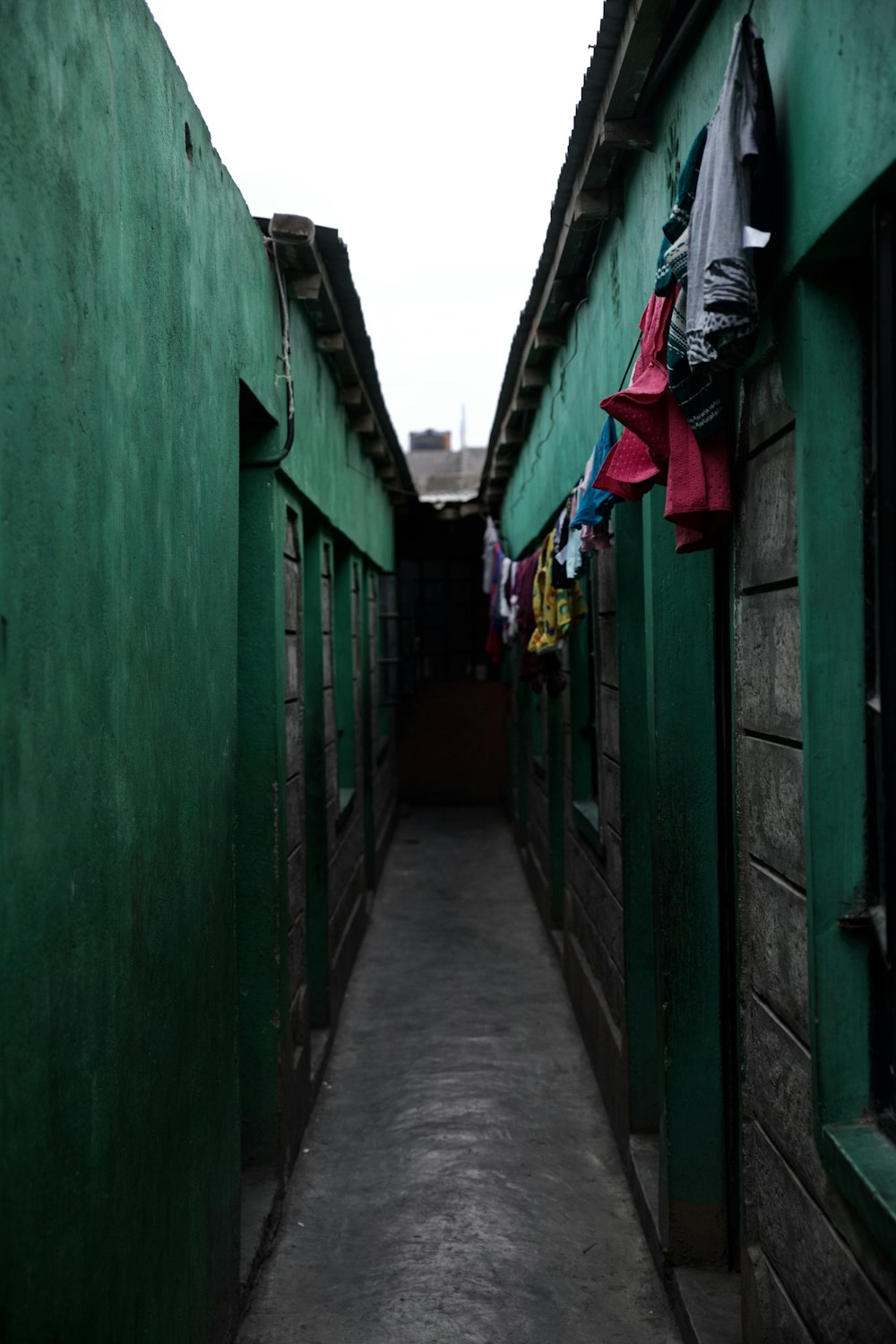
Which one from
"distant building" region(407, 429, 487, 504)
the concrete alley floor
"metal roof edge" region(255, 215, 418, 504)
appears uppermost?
"distant building" region(407, 429, 487, 504)

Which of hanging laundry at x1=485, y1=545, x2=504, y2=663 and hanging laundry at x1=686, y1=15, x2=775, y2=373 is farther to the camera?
hanging laundry at x1=485, y1=545, x2=504, y2=663

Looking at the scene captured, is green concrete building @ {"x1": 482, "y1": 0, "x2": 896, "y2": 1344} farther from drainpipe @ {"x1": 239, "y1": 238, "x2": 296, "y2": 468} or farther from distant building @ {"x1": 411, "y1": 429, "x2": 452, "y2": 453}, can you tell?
distant building @ {"x1": 411, "y1": 429, "x2": 452, "y2": 453}

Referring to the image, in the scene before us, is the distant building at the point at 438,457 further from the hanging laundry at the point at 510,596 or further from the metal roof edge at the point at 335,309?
the metal roof edge at the point at 335,309

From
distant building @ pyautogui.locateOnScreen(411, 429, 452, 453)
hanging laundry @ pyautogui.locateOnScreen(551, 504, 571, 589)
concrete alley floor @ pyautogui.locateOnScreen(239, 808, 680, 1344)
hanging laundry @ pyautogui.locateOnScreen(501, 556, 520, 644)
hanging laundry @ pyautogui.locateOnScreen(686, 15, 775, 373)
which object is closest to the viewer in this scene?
hanging laundry @ pyautogui.locateOnScreen(686, 15, 775, 373)

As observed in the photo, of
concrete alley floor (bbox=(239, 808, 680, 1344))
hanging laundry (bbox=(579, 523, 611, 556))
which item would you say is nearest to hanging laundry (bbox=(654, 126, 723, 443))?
hanging laundry (bbox=(579, 523, 611, 556))

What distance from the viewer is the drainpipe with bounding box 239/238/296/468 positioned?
475 cm

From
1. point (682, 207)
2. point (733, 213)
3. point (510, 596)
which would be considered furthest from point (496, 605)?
point (733, 213)

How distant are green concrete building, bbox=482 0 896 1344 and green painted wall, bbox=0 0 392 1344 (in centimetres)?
149

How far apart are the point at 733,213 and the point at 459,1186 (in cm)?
400

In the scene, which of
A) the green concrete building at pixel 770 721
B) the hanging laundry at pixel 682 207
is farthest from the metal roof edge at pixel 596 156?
the hanging laundry at pixel 682 207

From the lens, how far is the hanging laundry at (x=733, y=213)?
2.44 metres

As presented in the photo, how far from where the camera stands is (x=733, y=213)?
2.44 metres

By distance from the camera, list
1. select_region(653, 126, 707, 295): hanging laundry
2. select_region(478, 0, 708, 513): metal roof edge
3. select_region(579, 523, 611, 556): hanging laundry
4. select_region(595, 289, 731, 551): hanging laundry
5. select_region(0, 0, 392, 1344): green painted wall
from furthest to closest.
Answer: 1. select_region(579, 523, 611, 556): hanging laundry
2. select_region(478, 0, 708, 513): metal roof edge
3. select_region(595, 289, 731, 551): hanging laundry
4. select_region(653, 126, 707, 295): hanging laundry
5. select_region(0, 0, 392, 1344): green painted wall

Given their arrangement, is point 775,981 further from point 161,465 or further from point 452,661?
point 452,661
